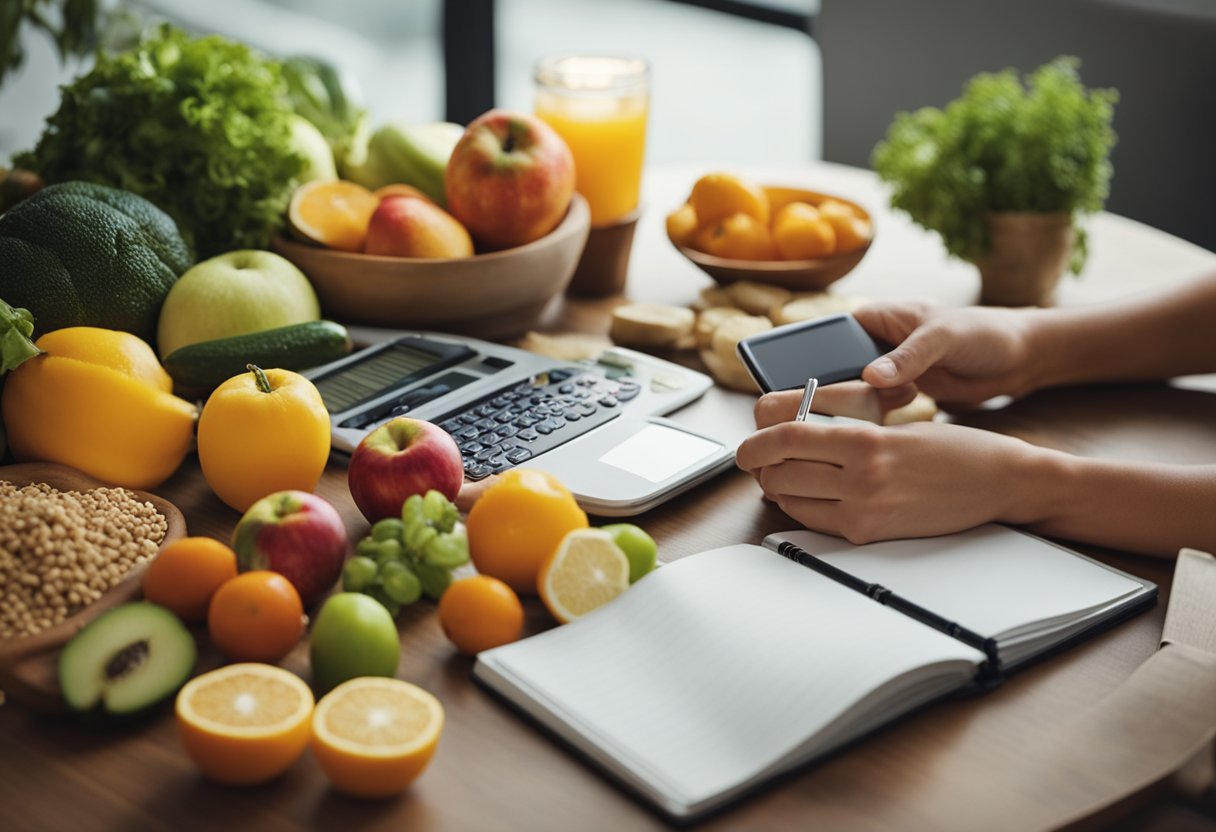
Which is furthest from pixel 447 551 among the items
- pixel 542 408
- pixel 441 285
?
pixel 441 285

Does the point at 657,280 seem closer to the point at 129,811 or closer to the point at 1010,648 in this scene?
the point at 1010,648

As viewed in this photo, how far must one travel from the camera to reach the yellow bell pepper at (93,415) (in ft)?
3.38

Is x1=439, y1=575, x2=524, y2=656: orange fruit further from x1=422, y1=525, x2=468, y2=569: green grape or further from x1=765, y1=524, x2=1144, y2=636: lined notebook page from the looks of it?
x1=765, y1=524, x2=1144, y2=636: lined notebook page

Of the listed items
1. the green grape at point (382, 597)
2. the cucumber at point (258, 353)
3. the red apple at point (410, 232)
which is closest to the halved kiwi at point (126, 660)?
the green grape at point (382, 597)

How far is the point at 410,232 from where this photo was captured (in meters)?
1.36

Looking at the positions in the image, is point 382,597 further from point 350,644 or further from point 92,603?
point 92,603

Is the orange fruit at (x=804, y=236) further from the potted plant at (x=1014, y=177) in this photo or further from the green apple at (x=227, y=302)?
the green apple at (x=227, y=302)

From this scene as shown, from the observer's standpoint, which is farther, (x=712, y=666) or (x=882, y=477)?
(x=882, y=477)

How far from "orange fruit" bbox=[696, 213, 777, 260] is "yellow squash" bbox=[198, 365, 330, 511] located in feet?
2.29

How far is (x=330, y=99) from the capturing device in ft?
5.96

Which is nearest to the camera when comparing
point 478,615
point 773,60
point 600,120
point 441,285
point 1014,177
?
point 478,615

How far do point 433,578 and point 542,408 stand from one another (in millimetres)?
330

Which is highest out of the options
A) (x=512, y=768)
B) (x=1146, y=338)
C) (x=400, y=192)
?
(x=400, y=192)

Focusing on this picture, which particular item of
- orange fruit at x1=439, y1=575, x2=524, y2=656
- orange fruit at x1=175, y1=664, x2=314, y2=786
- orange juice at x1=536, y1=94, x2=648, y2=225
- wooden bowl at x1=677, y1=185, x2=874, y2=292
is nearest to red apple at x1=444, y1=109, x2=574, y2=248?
orange juice at x1=536, y1=94, x2=648, y2=225
